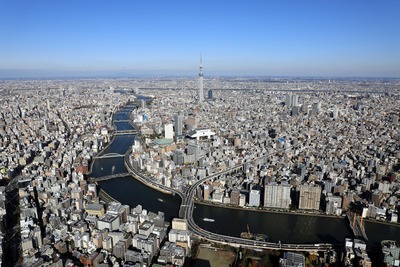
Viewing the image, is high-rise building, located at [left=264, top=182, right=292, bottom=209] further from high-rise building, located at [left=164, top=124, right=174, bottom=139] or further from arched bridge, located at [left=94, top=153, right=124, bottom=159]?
high-rise building, located at [left=164, top=124, right=174, bottom=139]

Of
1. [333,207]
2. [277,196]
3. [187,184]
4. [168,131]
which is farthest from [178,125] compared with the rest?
[333,207]

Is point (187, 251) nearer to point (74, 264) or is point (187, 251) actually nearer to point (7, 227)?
point (74, 264)

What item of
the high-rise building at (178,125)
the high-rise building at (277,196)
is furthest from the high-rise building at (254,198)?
the high-rise building at (178,125)

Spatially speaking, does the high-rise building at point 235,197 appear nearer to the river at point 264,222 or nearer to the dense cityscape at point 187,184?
the dense cityscape at point 187,184

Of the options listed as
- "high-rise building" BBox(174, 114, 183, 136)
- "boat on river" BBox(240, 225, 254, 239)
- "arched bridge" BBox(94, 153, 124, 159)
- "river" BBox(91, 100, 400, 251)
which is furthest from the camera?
"high-rise building" BBox(174, 114, 183, 136)

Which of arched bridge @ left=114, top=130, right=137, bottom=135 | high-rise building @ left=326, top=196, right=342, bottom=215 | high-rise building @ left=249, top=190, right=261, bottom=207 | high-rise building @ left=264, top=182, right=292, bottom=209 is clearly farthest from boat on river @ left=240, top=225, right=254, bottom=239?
arched bridge @ left=114, top=130, right=137, bottom=135

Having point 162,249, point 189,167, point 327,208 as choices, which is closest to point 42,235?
point 162,249

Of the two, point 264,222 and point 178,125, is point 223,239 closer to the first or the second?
point 264,222
